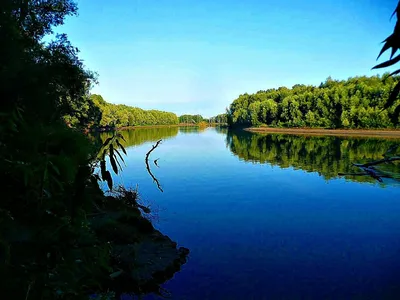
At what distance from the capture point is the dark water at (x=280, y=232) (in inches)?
386

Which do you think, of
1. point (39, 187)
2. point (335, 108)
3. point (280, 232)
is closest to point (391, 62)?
point (39, 187)

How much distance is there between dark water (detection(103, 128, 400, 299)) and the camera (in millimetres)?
9797

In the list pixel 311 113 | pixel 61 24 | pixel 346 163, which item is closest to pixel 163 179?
pixel 61 24

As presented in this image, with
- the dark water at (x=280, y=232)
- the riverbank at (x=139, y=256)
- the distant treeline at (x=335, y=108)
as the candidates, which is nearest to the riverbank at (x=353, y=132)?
the distant treeline at (x=335, y=108)

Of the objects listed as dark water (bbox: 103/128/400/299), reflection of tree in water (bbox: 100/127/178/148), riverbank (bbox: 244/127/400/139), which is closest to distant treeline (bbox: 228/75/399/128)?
riverbank (bbox: 244/127/400/139)

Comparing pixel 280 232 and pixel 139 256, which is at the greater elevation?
pixel 139 256

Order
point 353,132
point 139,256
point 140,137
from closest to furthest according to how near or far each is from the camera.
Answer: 1. point 139,256
2. point 353,132
3. point 140,137

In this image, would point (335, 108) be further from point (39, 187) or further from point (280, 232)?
point (39, 187)

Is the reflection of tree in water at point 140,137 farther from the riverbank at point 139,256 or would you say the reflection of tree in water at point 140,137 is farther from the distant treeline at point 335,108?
the distant treeline at point 335,108

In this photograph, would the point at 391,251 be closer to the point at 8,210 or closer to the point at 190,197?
the point at 190,197

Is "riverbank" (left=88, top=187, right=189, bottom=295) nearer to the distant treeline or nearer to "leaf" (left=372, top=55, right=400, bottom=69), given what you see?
"leaf" (left=372, top=55, right=400, bottom=69)

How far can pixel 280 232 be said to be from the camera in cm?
1435

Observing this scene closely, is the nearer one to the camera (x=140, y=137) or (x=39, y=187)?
(x=39, y=187)

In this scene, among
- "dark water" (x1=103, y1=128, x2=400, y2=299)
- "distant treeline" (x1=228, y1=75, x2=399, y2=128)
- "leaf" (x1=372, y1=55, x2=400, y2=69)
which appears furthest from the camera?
"distant treeline" (x1=228, y1=75, x2=399, y2=128)
